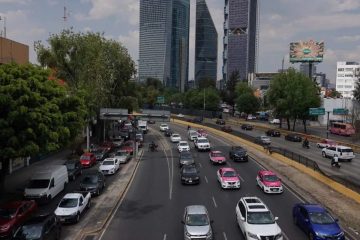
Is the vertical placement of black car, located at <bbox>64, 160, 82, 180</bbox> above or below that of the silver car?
below

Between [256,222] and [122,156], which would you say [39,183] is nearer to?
[256,222]

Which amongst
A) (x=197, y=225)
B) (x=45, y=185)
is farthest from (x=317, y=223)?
(x=45, y=185)

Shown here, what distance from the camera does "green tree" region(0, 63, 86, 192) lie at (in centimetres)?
2720

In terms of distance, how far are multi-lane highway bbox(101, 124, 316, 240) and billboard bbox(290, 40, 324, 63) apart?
253 feet

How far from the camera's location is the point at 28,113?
1088 inches

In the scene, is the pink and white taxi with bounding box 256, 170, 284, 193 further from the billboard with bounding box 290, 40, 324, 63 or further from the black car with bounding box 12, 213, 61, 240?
the billboard with bounding box 290, 40, 324, 63

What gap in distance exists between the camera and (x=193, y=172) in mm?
37312

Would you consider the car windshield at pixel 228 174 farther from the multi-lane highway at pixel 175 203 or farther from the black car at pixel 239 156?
the black car at pixel 239 156

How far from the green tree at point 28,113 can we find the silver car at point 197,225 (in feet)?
36.7

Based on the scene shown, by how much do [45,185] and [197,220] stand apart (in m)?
13.6

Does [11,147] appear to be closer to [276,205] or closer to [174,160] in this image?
[276,205]

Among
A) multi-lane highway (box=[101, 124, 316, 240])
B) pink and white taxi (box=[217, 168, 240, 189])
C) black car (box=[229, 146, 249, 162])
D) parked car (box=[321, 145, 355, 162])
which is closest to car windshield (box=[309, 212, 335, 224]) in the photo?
multi-lane highway (box=[101, 124, 316, 240])

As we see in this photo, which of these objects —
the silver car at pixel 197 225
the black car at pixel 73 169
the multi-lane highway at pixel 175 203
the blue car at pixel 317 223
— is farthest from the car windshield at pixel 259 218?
the black car at pixel 73 169

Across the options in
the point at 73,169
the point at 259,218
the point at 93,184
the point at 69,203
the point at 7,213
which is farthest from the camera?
the point at 73,169
